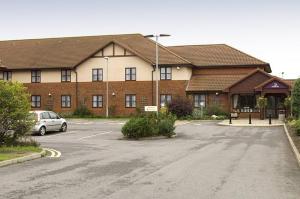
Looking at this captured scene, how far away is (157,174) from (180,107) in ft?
Answer: 114

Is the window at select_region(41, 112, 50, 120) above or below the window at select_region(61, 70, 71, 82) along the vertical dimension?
below

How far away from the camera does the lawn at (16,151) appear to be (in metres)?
16.1

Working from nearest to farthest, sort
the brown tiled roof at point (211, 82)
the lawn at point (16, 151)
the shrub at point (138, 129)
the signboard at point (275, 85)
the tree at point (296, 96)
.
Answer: the lawn at point (16, 151)
the shrub at point (138, 129)
the tree at point (296, 96)
the signboard at point (275, 85)
the brown tiled roof at point (211, 82)

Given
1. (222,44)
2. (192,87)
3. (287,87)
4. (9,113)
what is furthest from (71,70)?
(9,113)

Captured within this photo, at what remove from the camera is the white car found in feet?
93.4

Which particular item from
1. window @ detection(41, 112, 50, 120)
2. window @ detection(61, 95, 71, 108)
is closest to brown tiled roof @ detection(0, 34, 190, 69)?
window @ detection(61, 95, 71, 108)

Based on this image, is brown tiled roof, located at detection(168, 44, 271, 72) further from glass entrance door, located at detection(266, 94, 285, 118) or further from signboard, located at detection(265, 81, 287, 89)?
signboard, located at detection(265, 81, 287, 89)

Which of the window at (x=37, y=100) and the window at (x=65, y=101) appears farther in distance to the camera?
the window at (x=37, y=100)

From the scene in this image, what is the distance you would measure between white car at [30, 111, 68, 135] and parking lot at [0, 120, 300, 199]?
8.83 meters

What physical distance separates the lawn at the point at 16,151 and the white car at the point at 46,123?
9493 mm

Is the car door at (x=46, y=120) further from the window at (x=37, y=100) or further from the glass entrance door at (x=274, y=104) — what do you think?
the window at (x=37, y=100)

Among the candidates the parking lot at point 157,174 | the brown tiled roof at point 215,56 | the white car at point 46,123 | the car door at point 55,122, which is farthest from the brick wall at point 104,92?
the parking lot at point 157,174

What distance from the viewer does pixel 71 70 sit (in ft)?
179

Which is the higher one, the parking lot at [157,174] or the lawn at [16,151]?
the lawn at [16,151]
